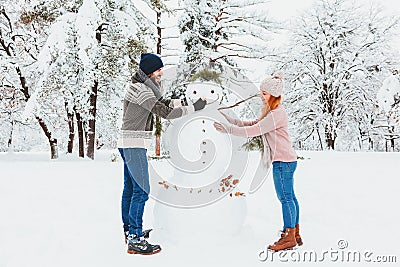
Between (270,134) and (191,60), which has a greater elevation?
(191,60)

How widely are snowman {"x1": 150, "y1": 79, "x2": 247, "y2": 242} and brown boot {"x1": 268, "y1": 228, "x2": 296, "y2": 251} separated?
1.59 ft

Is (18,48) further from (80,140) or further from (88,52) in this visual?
(88,52)

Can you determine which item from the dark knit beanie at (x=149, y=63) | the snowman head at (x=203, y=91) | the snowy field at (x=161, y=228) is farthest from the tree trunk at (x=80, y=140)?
the dark knit beanie at (x=149, y=63)

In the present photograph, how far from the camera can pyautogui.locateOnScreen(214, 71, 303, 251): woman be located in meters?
3.56

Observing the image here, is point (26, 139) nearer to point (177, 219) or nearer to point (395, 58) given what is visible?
point (395, 58)

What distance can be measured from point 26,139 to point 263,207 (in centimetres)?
1860

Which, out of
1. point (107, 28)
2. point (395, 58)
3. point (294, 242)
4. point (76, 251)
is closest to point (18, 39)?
point (107, 28)

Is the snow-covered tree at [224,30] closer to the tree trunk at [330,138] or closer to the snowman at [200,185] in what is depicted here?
the tree trunk at [330,138]

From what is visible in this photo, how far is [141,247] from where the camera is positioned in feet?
11.3

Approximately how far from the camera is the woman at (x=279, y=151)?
3.56 meters

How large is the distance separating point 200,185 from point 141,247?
0.75 m

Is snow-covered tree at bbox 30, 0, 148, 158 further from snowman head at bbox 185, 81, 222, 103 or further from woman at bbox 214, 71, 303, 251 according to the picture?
woman at bbox 214, 71, 303, 251

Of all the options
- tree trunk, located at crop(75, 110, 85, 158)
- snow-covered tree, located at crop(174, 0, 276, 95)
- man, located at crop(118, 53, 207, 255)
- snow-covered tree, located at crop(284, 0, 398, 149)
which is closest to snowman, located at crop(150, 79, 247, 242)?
man, located at crop(118, 53, 207, 255)

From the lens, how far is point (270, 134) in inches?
143
